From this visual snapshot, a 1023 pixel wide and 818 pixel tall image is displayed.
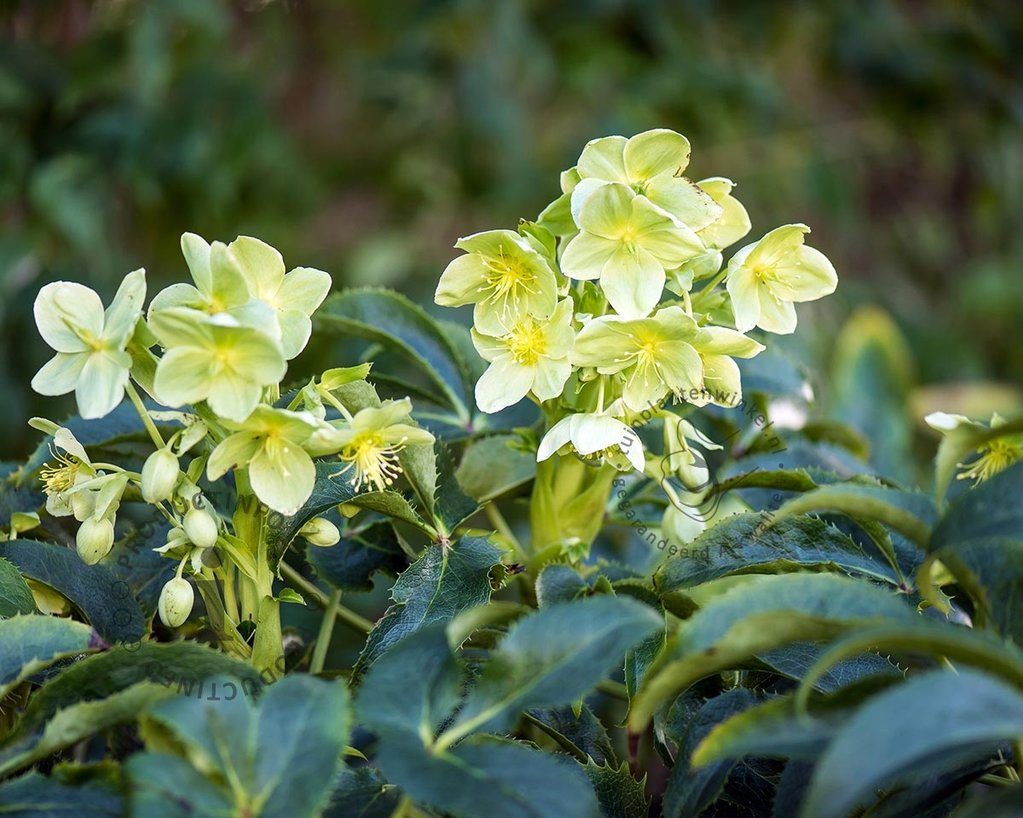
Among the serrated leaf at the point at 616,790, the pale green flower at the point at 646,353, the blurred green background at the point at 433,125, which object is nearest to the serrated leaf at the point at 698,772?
the serrated leaf at the point at 616,790

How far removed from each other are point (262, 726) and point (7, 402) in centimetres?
108

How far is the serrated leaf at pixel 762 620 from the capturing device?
0.32 metres

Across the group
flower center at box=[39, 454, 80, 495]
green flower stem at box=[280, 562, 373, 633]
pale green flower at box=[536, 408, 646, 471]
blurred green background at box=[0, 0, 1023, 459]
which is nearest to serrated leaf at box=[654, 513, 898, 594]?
pale green flower at box=[536, 408, 646, 471]

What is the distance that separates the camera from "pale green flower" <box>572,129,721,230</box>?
1.43 ft

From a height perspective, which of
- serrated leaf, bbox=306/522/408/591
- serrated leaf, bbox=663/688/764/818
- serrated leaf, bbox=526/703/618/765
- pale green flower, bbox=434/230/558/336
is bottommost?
serrated leaf, bbox=526/703/618/765

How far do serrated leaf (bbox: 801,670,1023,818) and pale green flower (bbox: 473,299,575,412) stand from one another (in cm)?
19

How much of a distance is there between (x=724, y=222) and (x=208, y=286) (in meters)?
0.24

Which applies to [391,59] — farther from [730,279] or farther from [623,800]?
[623,800]

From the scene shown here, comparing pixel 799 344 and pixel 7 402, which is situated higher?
pixel 7 402

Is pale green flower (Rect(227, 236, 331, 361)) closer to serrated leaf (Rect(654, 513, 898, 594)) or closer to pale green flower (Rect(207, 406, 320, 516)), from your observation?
pale green flower (Rect(207, 406, 320, 516))

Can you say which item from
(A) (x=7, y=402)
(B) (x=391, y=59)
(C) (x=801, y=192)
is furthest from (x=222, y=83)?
(C) (x=801, y=192)

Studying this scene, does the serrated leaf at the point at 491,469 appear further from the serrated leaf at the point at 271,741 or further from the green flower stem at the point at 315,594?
the serrated leaf at the point at 271,741

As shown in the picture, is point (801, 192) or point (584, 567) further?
point (801, 192)

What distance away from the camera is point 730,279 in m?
0.46
